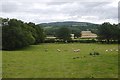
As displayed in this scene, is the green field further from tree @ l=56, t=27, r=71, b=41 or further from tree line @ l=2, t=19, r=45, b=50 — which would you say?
tree @ l=56, t=27, r=71, b=41

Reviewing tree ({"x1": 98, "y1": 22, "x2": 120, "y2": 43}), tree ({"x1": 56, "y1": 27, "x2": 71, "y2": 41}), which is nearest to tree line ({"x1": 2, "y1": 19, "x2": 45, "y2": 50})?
tree ({"x1": 98, "y1": 22, "x2": 120, "y2": 43})

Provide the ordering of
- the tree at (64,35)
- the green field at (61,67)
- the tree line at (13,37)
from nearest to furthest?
the green field at (61,67) → the tree line at (13,37) → the tree at (64,35)

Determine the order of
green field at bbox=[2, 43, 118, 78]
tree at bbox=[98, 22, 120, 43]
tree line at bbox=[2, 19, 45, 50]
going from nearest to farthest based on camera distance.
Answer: green field at bbox=[2, 43, 118, 78]
tree line at bbox=[2, 19, 45, 50]
tree at bbox=[98, 22, 120, 43]

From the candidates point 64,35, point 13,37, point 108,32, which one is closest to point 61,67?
point 13,37

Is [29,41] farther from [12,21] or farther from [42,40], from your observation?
[42,40]

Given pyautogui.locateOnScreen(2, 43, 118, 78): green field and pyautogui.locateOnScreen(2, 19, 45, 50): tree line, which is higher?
pyautogui.locateOnScreen(2, 19, 45, 50): tree line

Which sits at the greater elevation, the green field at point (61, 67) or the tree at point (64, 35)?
the tree at point (64, 35)

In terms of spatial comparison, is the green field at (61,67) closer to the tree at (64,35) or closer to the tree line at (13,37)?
the tree line at (13,37)

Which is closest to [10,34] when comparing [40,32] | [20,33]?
[20,33]

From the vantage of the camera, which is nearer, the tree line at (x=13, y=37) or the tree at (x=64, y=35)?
the tree line at (x=13, y=37)

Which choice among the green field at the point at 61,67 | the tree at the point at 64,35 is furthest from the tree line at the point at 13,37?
the tree at the point at 64,35

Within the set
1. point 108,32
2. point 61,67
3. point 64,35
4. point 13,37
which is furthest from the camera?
point 64,35

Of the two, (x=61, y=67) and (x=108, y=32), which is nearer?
(x=61, y=67)

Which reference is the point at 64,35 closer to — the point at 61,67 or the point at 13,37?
the point at 13,37
